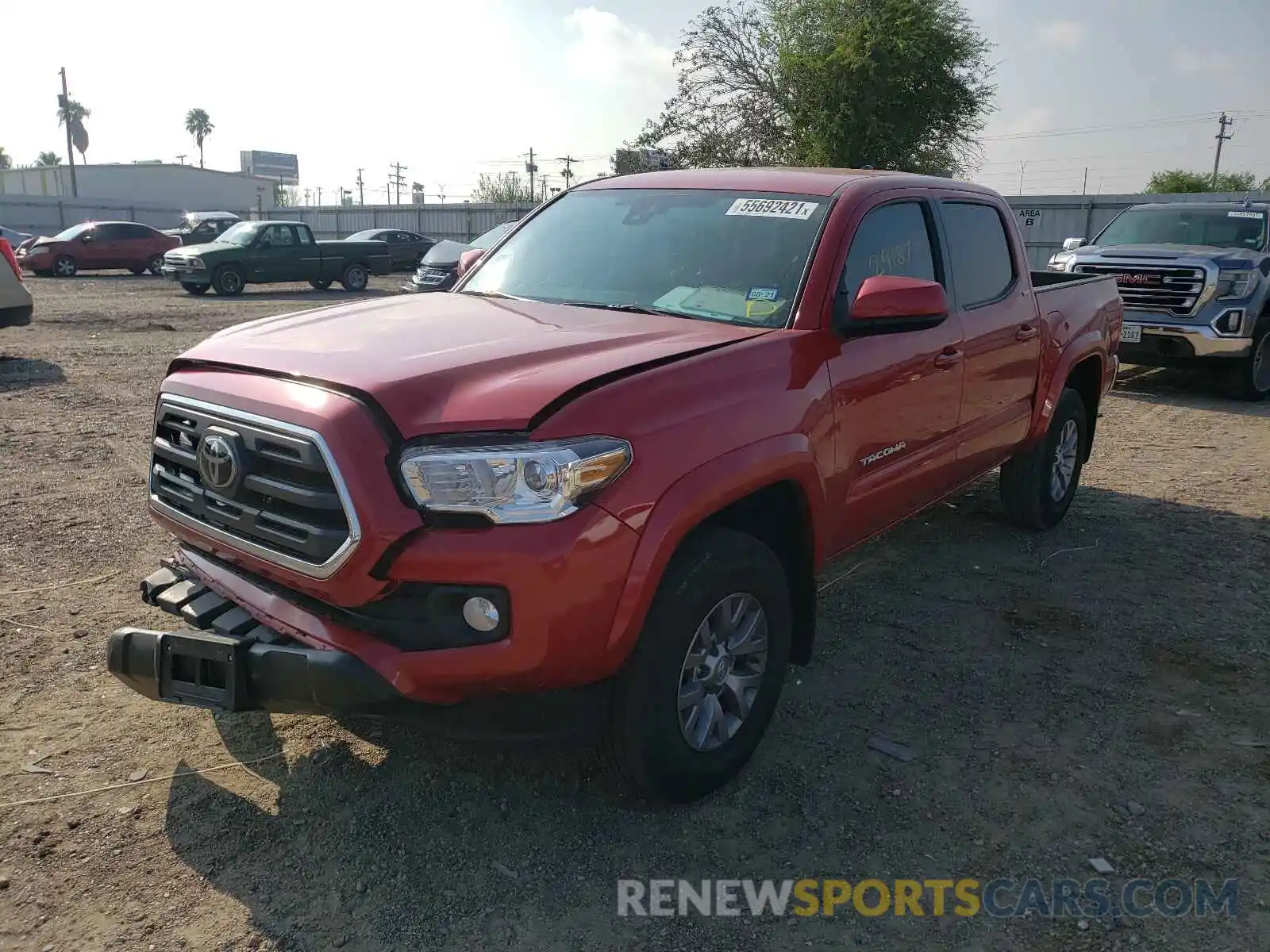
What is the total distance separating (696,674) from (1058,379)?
3529 mm

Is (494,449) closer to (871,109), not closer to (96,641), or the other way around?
(96,641)

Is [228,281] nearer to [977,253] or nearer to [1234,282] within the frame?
[1234,282]

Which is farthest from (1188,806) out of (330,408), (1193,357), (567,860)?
(1193,357)

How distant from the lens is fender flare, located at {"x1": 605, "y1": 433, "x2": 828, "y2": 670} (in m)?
2.66

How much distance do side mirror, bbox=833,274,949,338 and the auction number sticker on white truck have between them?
422 millimetres

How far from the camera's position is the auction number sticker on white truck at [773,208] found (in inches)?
150

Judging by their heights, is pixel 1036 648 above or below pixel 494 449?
below

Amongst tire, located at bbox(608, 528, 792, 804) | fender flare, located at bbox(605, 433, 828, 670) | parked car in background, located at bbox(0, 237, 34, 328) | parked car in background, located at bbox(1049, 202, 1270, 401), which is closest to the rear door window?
fender flare, located at bbox(605, 433, 828, 670)

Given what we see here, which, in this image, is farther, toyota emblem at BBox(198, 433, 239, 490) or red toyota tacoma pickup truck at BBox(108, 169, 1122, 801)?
toyota emblem at BBox(198, 433, 239, 490)

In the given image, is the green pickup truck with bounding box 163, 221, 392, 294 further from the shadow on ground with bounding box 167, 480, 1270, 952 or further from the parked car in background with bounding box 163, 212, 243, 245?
the shadow on ground with bounding box 167, 480, 1270, 952

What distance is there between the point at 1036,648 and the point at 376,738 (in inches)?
112

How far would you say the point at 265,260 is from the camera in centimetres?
2228

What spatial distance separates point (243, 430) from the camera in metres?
2.79

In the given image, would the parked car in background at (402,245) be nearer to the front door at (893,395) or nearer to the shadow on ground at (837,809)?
the front door at (893,395)
